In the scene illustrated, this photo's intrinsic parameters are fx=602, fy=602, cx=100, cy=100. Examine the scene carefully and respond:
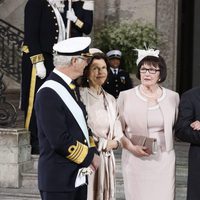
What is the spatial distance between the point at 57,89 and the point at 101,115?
2.70 feet

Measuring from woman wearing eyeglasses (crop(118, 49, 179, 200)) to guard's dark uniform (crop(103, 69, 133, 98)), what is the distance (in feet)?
10.4

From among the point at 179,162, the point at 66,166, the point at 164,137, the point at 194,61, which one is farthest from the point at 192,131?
the point at 194,61

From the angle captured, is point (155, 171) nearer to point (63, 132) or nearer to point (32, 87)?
point (63, 132)

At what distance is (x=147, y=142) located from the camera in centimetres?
493

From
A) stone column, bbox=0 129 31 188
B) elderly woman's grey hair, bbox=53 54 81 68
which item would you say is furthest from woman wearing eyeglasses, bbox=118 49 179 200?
stone column, bbox=0 129 31 188

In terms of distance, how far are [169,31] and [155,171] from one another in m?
5.72

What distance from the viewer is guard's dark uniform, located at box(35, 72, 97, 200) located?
4031 mm

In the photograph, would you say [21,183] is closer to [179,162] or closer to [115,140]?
[179,162]

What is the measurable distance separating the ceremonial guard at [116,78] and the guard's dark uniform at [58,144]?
409 cm

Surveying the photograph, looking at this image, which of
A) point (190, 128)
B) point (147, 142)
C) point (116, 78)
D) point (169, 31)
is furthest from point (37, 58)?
point (169, 31)

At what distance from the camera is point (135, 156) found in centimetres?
510

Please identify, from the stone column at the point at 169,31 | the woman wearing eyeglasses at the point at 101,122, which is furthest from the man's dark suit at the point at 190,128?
the stone column at the point at 169,31

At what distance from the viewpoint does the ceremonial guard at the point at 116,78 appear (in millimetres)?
8336

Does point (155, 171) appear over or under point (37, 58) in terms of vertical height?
under
